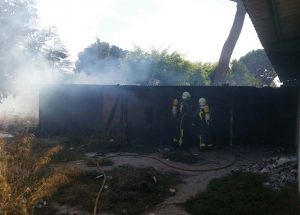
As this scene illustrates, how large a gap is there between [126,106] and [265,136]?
208 inches

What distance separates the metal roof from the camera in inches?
207

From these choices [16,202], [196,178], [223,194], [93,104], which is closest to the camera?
[16,202]

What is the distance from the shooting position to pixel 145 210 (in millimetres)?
6523

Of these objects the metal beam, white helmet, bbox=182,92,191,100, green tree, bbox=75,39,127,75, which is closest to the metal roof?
the metal beam

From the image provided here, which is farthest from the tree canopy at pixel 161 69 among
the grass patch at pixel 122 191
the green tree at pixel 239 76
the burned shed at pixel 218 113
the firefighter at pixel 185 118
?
the grass patch at pixel 122 191

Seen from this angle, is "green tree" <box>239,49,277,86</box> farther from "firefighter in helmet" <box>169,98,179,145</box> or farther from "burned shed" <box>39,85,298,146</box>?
"firefighter in helmet" <box>169,98,179,145</box>

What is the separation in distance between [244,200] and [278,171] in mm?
2151

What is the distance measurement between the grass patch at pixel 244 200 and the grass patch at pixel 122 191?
0.85 m

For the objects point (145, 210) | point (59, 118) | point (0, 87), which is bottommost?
point (145, 210)

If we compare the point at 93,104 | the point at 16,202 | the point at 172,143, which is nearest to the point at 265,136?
the point at 172,143

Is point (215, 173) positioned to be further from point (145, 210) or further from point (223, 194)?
point (145, 210)

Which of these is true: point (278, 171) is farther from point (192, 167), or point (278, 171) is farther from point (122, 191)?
point (122, 191)

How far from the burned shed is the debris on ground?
3.90 metres

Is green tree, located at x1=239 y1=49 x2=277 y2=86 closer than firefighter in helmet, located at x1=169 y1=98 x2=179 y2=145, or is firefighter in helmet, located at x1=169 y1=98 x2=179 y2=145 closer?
firefighter in helmet, located at x1=169 y1=98 x2=179 y2=145
